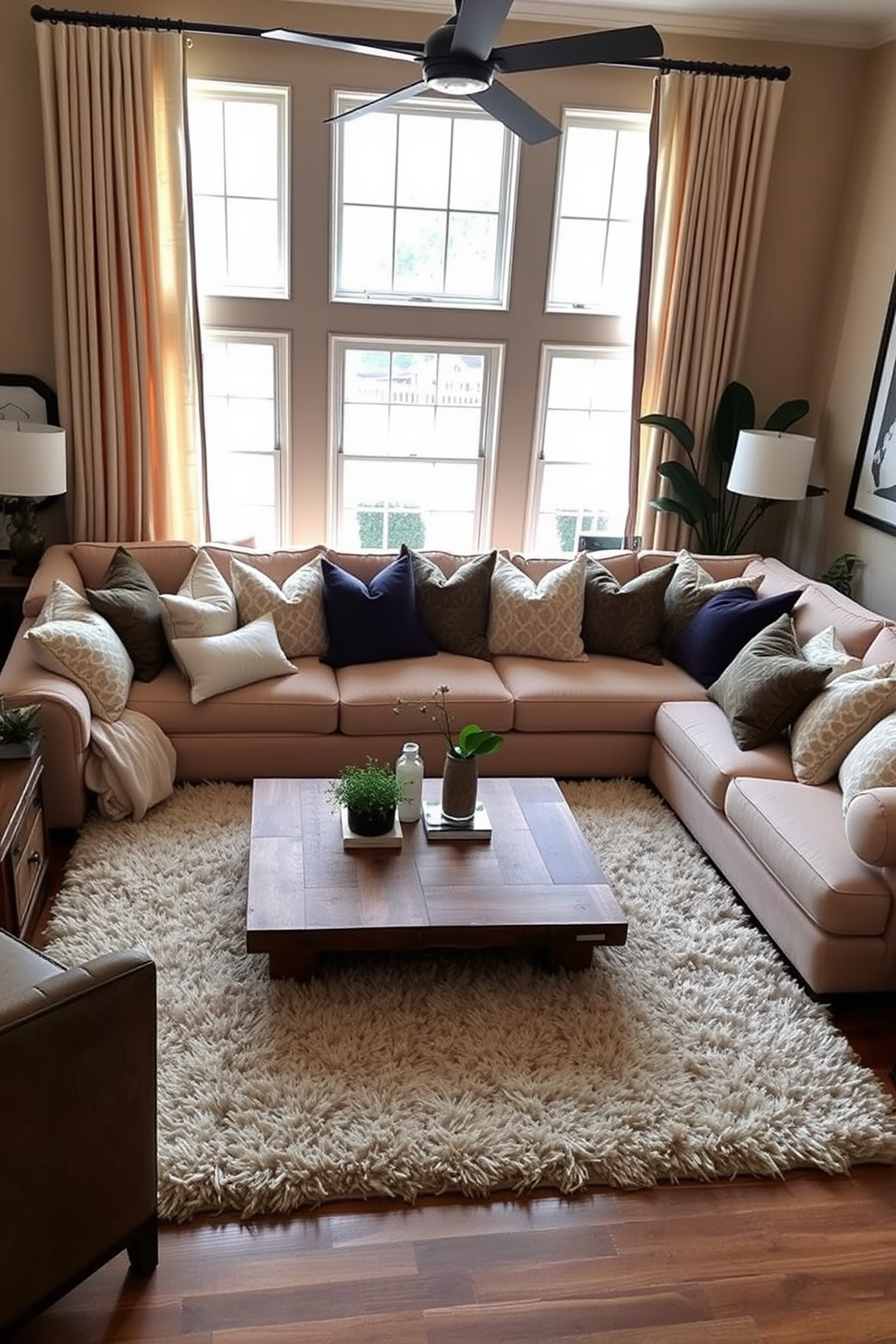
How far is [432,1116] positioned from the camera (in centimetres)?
254

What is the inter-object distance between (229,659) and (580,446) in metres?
2.35

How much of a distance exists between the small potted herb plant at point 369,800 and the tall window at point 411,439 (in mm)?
2381

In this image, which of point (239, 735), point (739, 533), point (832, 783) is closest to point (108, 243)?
point (239, 735)

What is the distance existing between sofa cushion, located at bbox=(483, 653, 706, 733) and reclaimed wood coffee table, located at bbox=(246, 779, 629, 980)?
810mm

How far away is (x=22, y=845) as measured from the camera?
10.1ft

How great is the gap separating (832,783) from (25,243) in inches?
163

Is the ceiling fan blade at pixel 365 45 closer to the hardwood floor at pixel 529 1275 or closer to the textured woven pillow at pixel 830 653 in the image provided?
the textured woven pillow at pixel 830 653

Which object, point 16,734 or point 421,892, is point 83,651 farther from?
point 421,892

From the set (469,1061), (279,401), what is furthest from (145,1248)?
(279,401)

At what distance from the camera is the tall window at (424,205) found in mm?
4789

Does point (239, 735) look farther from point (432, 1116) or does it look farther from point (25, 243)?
point (25, 243)

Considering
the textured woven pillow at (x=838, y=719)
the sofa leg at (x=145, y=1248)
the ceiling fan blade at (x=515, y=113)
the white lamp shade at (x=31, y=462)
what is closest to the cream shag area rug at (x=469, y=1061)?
the sofa leg at (x=145, y=1248)

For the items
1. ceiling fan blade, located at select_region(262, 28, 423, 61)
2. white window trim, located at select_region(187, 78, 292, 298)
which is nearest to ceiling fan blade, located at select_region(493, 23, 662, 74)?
ceiling fan blade, located at select_region(262, 28, 423, 61)

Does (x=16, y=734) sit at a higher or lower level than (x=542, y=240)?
lower
